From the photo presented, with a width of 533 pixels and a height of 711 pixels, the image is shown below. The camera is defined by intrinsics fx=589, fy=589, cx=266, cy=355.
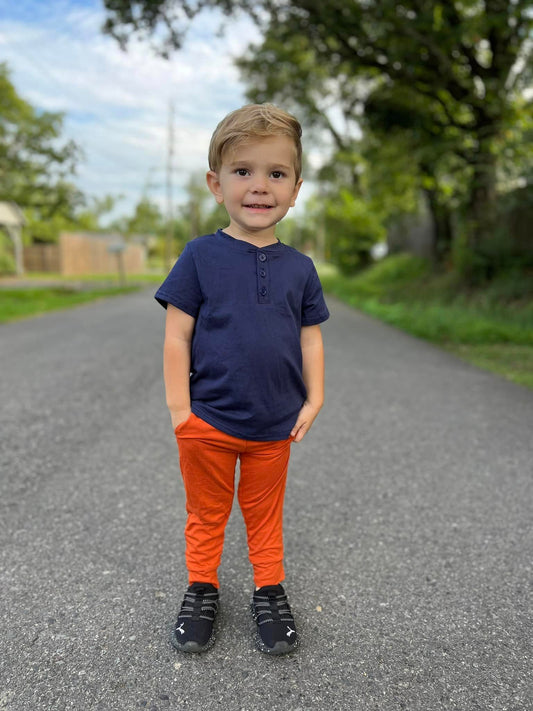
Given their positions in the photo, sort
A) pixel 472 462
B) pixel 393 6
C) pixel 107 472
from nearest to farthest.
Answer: pixel 107 472, pixel 472 462, pixel 393 6

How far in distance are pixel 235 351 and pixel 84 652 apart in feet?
3.48

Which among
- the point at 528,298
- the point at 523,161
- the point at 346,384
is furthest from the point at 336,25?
the point at 346,384

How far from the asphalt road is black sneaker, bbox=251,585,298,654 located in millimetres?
46

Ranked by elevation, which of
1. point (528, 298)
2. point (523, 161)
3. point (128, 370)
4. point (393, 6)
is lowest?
point (128, 370)

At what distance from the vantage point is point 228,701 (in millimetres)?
1653

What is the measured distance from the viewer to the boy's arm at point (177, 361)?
74.4 inches

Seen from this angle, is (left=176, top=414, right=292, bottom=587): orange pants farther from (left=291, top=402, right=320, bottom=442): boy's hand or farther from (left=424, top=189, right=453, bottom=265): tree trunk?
(left=424, top=189, right=453, bottom=265): tree trunk

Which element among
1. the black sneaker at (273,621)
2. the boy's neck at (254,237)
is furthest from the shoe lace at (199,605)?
the boy's neck at (254,237)

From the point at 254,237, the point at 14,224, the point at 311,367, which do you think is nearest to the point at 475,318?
the point at 311,367

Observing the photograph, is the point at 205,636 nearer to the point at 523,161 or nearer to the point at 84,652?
the point at 84,652

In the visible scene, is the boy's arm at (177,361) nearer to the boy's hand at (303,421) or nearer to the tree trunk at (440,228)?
the boy's hand at (303,421)

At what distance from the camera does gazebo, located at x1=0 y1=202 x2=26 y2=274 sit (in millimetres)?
32588

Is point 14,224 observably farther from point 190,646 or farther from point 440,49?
point 190,646

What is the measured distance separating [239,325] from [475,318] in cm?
833
